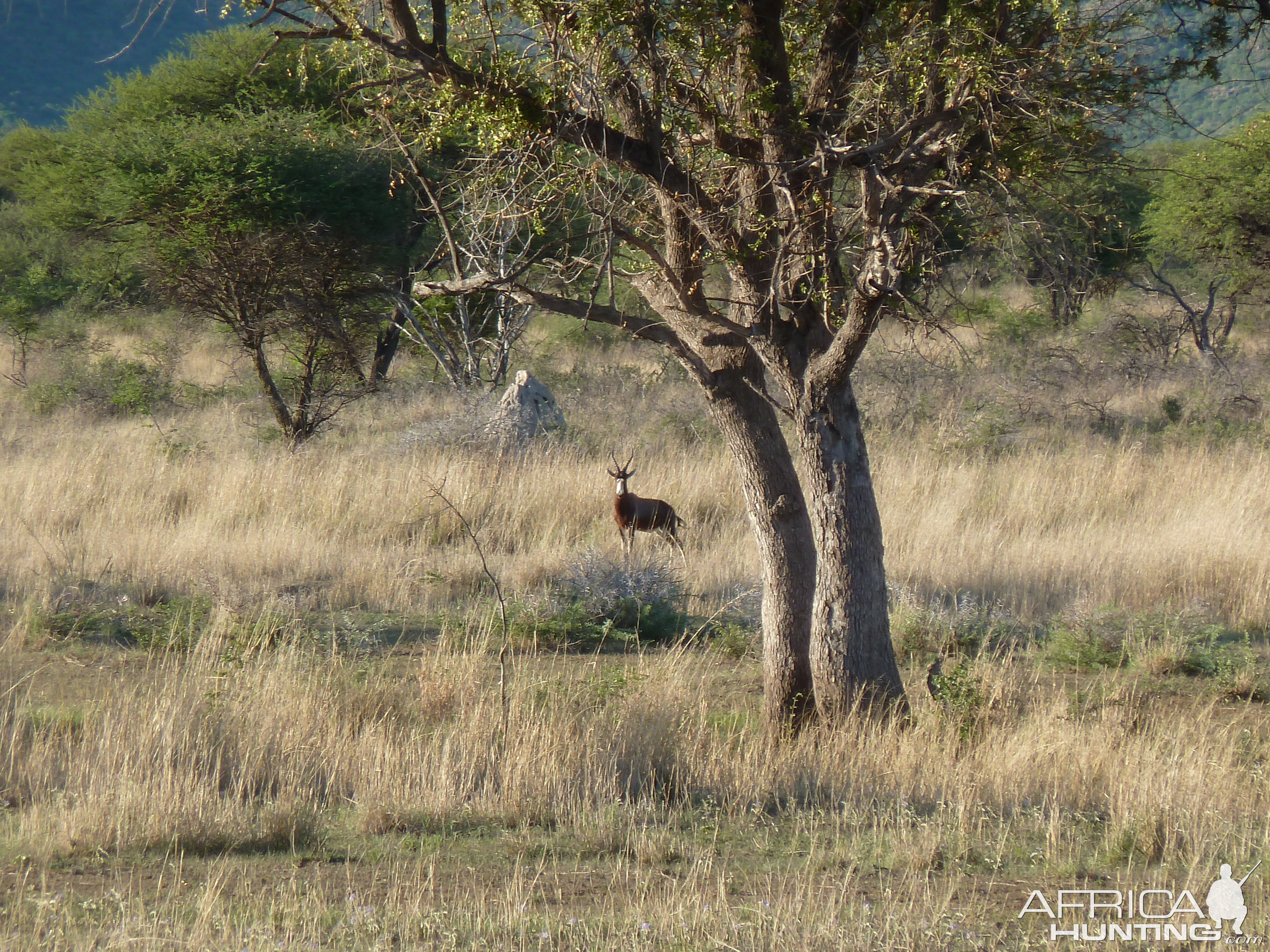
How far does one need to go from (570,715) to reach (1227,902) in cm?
267

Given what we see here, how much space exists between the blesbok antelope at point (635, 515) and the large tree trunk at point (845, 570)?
3300mm

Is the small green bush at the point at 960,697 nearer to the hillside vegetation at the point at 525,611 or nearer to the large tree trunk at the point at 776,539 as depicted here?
the hillside vegetation at the point at 525,611

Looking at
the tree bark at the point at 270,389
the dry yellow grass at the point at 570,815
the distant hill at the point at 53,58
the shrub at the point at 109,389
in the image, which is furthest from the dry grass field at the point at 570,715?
the distant hill at the point at 53,58

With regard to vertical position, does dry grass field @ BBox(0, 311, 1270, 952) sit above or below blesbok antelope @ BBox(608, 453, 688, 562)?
below

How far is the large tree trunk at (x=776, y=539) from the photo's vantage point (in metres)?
4.95

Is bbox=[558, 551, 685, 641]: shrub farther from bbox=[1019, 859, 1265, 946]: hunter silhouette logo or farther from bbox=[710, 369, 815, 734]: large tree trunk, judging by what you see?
bbox=[1019, 859, 1265, 946]: hunter silhouette logo

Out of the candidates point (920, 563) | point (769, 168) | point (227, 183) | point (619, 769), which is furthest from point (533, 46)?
point (227, 183)

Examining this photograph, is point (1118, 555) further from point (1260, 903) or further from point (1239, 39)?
point (1260, 903)

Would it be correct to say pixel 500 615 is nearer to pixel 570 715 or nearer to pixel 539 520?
pixel 570 715

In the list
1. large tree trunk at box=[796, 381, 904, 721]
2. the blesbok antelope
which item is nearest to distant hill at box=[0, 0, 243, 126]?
the blesbok antelope

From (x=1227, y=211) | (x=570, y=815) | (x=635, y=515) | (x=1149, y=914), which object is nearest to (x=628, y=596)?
(x=635, y=515)

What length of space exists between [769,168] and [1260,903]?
3187mm

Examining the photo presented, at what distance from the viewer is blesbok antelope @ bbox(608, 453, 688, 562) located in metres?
8.16

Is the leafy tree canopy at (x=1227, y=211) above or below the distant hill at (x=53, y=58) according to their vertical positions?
below
